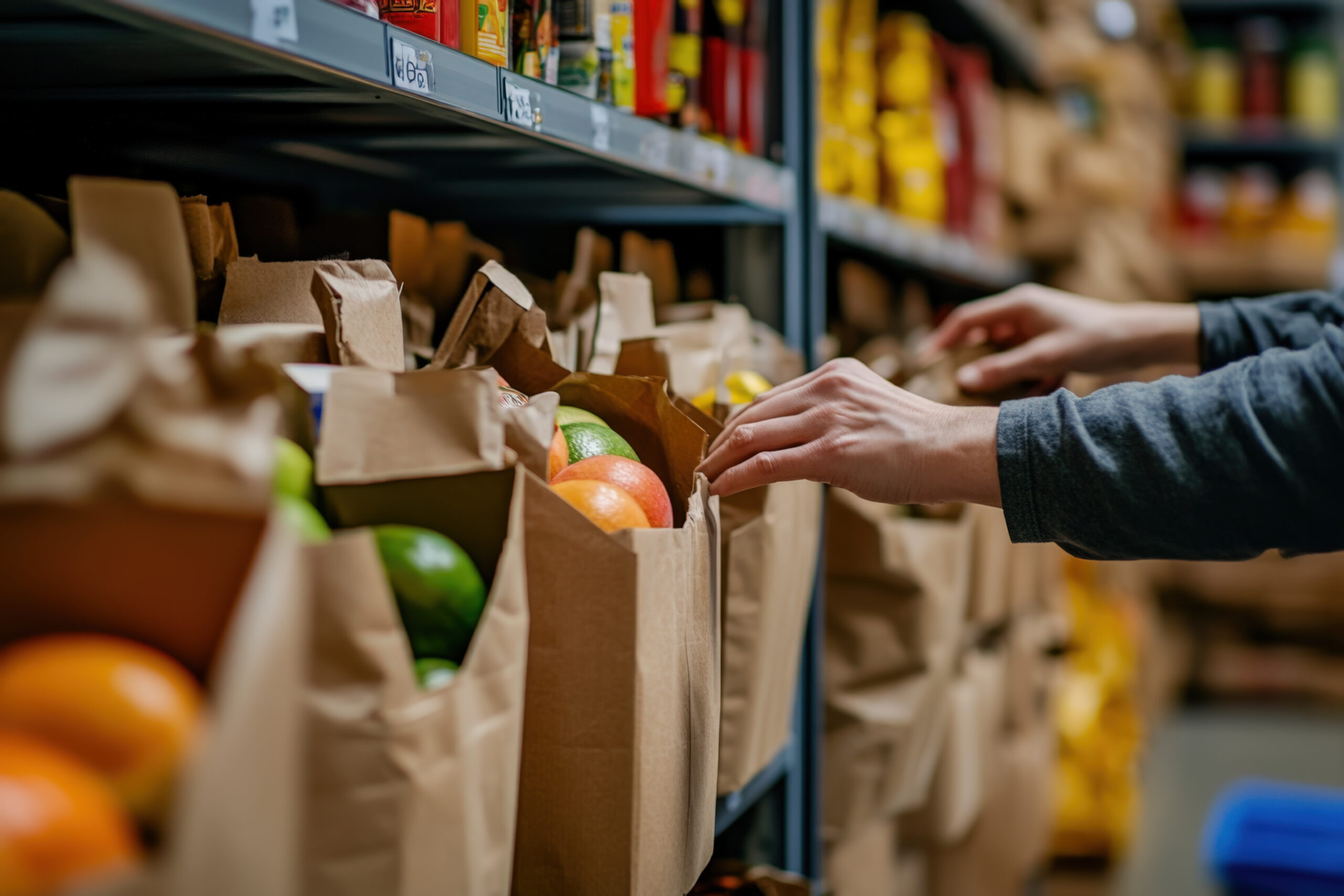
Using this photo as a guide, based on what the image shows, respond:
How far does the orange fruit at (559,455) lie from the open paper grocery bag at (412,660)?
0.12 meters

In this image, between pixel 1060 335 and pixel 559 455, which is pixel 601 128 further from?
pixel 1060 335

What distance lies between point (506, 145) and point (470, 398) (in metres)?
0.51

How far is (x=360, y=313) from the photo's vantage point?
844 millimetres

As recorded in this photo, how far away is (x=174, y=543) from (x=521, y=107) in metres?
0.53

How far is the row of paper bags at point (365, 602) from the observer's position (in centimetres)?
46

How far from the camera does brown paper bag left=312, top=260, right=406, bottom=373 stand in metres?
0.82

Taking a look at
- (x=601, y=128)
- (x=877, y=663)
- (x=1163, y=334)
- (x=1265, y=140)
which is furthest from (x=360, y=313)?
(x=1265, y=140)

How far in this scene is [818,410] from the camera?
1.01 meters

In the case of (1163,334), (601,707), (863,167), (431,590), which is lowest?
(601,707)

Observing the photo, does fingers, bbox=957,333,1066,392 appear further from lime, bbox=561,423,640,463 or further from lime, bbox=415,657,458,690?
lime, bbox=415,657,458,690

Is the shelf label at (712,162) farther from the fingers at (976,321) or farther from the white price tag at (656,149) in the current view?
the fingers at (976,321)

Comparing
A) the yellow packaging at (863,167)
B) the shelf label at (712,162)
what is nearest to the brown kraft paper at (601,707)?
the shelf label at (712,162)

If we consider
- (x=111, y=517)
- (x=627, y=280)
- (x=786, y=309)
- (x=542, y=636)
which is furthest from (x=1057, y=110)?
(x=111, y=517)

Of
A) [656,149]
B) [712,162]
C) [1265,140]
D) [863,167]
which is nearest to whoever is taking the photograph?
[656,149]
